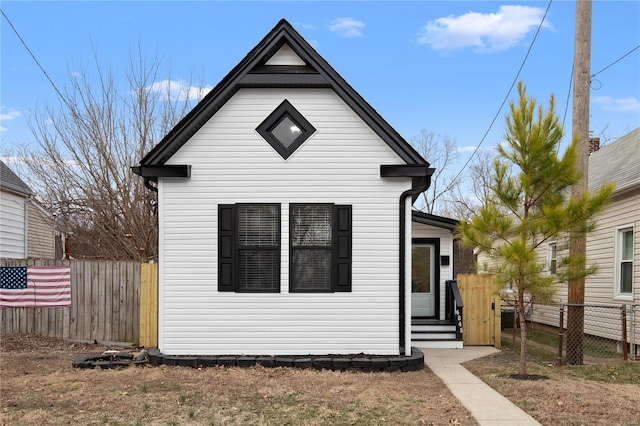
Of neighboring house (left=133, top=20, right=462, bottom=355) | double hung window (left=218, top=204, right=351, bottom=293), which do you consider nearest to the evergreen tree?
neighboring house (left=133, top=20, right=462, bottom=355)

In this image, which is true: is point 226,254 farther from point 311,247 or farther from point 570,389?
point 570,389

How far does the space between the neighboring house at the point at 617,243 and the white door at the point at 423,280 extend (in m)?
2.38

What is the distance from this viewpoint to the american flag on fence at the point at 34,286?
38.8 feet

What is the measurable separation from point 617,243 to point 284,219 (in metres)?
8.28

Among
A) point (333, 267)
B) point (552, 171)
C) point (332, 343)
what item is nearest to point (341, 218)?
point (333, 267)

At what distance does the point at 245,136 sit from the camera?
394 inches

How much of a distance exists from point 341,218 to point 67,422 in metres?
5.24

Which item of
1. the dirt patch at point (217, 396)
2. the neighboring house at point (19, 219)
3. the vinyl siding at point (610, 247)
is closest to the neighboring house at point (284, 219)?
the dirt patch at point (217, 396)

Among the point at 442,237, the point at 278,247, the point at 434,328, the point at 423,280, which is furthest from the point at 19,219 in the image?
the point at 434,328

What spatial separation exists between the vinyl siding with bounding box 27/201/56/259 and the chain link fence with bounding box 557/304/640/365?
15115mm

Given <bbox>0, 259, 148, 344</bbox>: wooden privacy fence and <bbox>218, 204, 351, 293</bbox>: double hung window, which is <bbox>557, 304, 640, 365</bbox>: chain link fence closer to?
<bbox>218, 204, 351, 293</bbox>: double hung window

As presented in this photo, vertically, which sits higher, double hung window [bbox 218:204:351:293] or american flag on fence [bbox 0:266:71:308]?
double hung window [bbox 218:204:351:293]

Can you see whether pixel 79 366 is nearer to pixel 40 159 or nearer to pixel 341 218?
pixel 341 218

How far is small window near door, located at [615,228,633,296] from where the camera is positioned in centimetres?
1295
